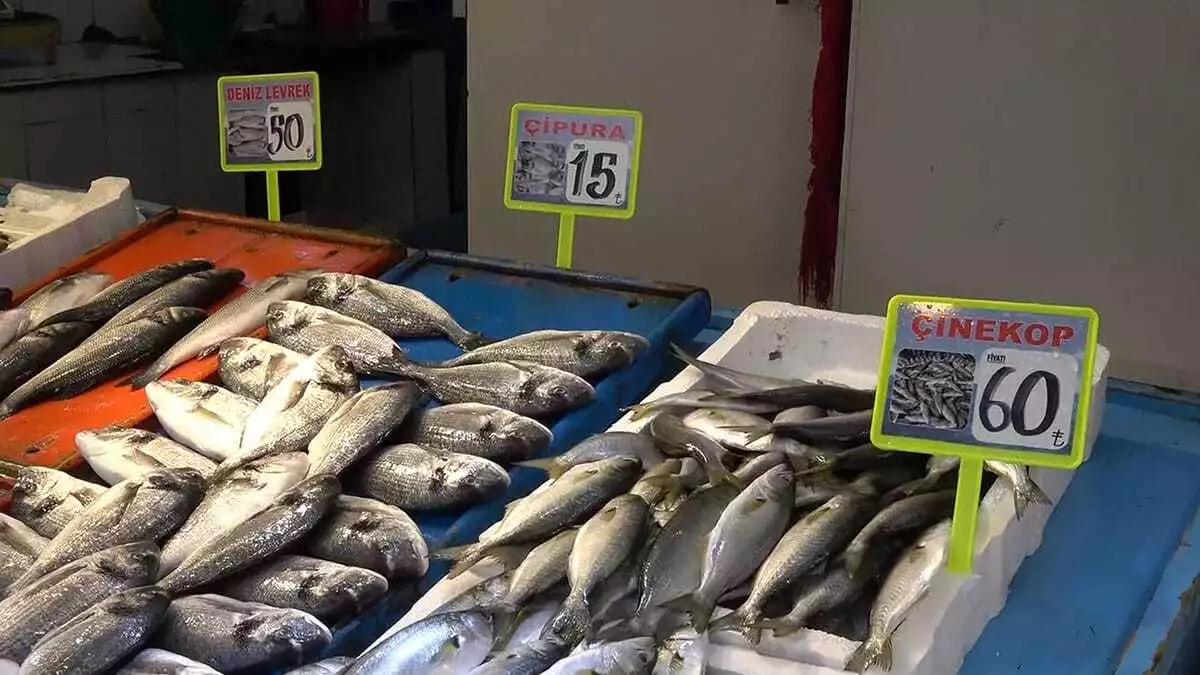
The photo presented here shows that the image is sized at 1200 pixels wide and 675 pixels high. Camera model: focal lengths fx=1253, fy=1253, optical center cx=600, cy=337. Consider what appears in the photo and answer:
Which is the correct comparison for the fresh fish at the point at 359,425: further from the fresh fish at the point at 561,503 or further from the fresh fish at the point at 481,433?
the fresh fish at the point at 561,503

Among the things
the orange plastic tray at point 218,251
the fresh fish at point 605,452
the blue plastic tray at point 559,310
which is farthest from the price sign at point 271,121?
the fresh fish at point 605,452

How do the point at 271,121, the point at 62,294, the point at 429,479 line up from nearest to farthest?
the point at 429,479, the point at 62,294, the point at 271,121

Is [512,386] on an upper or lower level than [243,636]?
upper

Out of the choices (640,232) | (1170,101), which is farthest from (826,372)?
(640,232)

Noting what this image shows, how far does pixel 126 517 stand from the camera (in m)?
1.61

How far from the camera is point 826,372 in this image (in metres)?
2.09

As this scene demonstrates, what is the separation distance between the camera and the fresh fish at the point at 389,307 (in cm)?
223

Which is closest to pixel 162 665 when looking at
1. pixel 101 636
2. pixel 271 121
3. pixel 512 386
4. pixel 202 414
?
pixel 101 636

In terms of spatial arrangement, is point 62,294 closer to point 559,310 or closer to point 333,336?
point 333,336

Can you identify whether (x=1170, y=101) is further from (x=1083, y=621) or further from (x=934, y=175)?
(x=1083, y=621)

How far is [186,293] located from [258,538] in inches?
37.8

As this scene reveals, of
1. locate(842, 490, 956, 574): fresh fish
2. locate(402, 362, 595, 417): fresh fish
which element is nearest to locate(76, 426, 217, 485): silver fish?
locate(402, 362, 595, 417): fresh fish

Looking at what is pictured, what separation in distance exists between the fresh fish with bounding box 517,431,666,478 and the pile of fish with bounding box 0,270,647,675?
76 millimetres

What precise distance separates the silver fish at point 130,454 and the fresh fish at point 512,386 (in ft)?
1.22
